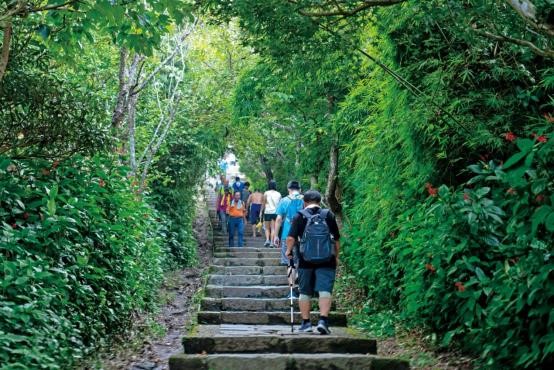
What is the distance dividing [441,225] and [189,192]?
1392 cm

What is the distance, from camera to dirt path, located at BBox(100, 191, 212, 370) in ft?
24.2

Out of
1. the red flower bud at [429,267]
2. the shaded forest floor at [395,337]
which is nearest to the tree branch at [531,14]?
the red flower bud at [429,267]

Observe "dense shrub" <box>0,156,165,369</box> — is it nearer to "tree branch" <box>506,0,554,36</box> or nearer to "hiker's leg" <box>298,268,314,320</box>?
"hiker's leg" <box>298,268,314,320</box>

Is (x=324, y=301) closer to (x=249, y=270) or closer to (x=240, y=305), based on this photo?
(x=240, y=305)

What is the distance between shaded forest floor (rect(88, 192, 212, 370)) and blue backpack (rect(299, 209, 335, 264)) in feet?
6.77

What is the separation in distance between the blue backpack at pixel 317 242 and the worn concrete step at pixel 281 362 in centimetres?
149

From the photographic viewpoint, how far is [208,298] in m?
10.6

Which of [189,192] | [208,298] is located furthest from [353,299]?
[189,192]

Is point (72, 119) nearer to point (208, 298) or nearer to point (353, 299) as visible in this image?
point (208, 298)

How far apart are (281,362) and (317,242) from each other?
5.68ft

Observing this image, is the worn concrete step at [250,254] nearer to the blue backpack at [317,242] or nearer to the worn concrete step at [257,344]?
the blue backpack at [317,242]

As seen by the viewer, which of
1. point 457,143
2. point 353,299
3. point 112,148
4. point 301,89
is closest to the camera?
point 457,143

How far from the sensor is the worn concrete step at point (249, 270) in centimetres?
1349

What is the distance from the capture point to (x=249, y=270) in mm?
13758
